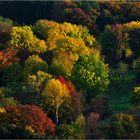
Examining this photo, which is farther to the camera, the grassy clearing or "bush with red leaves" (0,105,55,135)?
the grassy clearing

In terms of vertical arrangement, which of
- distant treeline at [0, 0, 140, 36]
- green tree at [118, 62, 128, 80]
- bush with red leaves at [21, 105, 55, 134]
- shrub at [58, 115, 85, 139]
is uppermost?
distant treeline at [0, 0, 140, 36]

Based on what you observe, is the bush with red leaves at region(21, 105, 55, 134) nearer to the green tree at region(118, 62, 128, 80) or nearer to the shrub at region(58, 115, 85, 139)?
the shrub at region(58, 115, 85, 139)

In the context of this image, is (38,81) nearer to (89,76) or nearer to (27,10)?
(89,76)

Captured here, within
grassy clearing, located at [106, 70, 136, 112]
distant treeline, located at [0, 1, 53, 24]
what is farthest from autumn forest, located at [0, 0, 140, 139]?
distant treeline, located at [0, 1, 53, 24]

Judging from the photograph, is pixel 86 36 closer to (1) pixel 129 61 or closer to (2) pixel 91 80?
(1) pixel 129 61

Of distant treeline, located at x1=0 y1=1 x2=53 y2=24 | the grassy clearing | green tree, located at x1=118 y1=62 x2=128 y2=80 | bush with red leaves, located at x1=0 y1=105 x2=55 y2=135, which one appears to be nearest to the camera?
bush with red leaves, located at x1=0 y1=105 x2=55 y2=135

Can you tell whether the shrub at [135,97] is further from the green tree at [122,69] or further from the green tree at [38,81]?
the green tree at [122,69]

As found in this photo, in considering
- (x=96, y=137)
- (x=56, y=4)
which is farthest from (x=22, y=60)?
(x=56, y=4)
